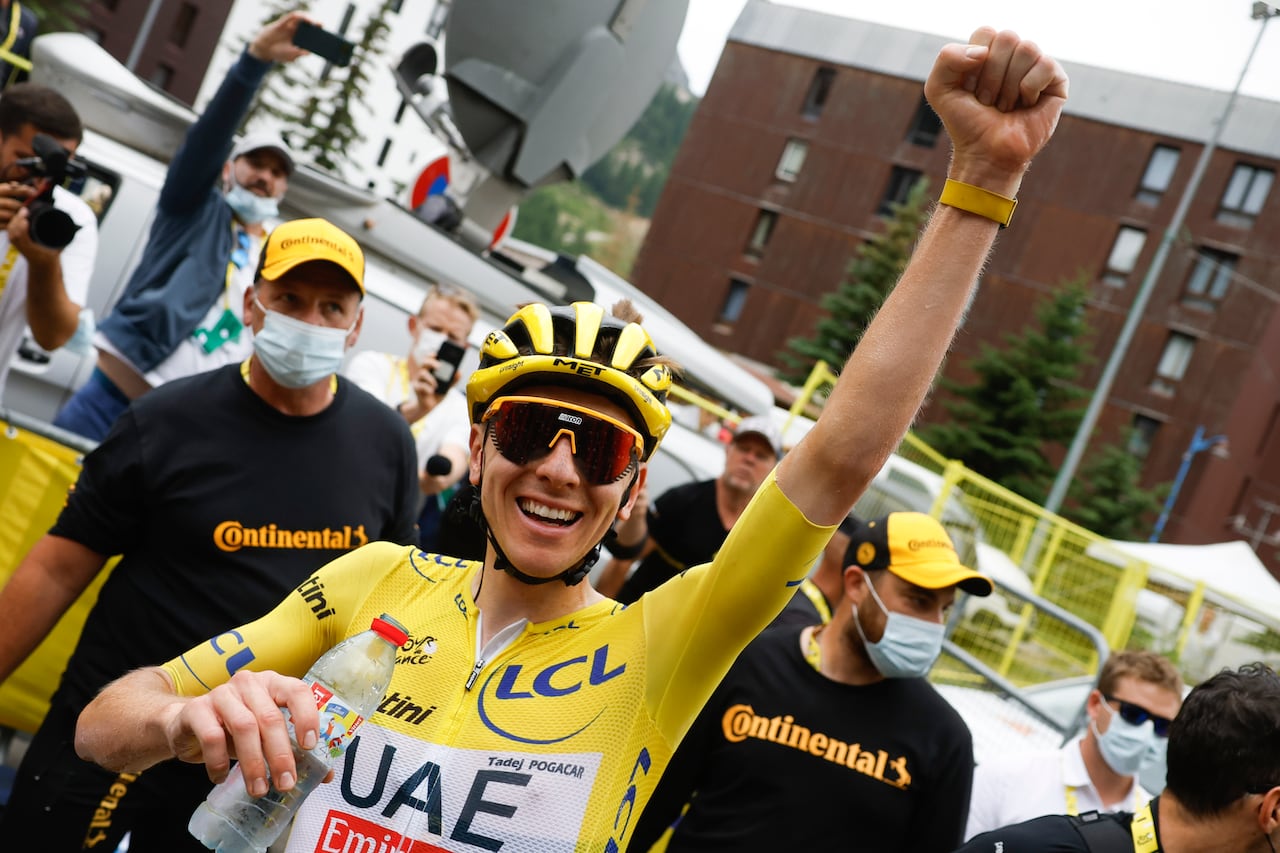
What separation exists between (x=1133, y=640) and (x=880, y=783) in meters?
11.1

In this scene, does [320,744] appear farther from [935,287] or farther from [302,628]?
[935,287]

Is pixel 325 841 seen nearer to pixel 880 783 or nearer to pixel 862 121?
pixel 880 783

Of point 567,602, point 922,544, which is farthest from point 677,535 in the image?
point 567,602

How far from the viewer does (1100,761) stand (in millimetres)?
4742

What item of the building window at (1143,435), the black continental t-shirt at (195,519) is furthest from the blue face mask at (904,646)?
the building window at (1143,435)

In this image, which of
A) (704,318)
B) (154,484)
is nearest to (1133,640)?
(154,484)

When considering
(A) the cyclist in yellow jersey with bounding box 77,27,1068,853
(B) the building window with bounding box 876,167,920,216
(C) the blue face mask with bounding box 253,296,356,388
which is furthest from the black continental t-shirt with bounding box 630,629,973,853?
(B) the building window with bounding box 876,167,920,216

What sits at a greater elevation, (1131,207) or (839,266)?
(1131,207)

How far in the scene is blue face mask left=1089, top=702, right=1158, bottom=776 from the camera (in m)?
4.69

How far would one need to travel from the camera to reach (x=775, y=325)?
171 ft

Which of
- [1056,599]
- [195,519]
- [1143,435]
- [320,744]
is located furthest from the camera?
[1143,435]

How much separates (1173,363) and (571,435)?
49394 millimetres

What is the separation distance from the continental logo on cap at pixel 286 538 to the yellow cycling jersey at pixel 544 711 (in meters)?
1.19

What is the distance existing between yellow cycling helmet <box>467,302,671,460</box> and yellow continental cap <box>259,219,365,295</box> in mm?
1774
